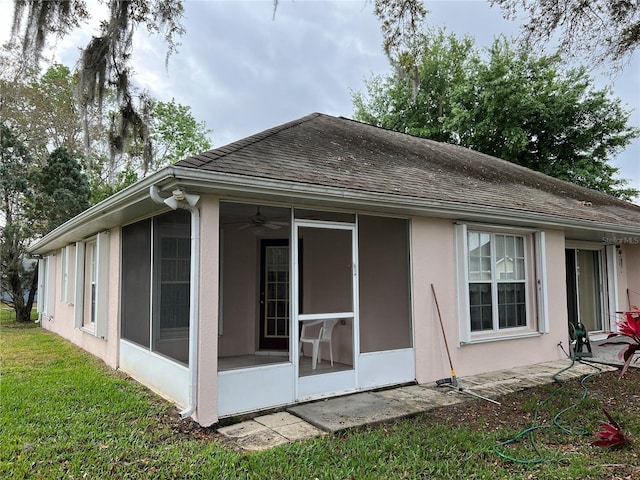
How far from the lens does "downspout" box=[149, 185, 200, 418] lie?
438 centimetres

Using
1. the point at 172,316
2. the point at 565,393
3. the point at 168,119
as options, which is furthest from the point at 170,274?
the point at 168,119

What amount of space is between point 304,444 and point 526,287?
5212mm

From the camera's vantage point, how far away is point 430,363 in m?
6.24

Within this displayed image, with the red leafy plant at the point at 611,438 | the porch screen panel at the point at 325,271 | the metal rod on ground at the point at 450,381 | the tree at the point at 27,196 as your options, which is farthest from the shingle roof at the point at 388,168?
the tree at the point at 27,196

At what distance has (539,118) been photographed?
62.5 ft

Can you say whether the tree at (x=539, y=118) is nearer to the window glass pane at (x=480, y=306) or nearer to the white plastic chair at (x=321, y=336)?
the window glass pane at (x=480, y=306)

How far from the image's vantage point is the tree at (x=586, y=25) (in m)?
6.06

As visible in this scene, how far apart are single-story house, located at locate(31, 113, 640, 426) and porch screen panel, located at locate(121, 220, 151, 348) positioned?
0.03 metres

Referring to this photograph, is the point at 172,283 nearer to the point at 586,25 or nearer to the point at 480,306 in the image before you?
the point at 480,306

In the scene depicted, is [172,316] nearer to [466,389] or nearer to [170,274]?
[170,274]

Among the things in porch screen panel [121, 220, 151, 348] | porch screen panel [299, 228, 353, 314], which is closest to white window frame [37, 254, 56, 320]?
porch screen panel [121, 220, 151, 348]

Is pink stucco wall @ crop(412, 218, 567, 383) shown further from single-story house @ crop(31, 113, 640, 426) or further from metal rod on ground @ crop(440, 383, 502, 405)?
metal rod on ground @ crop(440, 383, 502, 405)

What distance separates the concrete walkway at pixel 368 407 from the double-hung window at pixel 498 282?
708 mm

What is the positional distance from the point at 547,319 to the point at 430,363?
2631 mm
